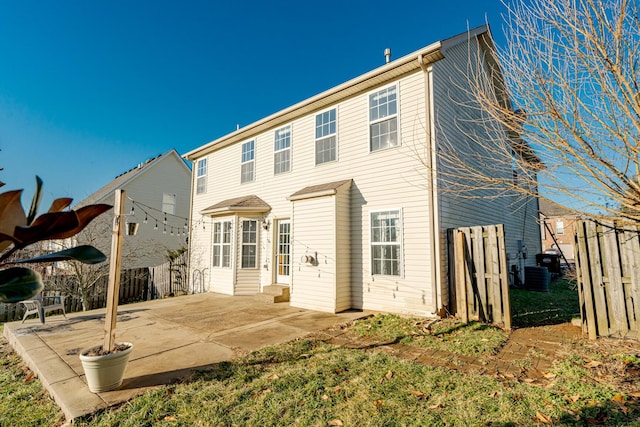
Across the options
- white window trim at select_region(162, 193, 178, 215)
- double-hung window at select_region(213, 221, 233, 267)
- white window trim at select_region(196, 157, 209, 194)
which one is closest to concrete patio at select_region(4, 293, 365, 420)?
double-hung window at select_region(213, 221, 233, 267)

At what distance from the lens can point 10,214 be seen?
856 millimetres

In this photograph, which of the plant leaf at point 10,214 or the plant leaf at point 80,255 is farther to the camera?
the plant leaf at point 80,255

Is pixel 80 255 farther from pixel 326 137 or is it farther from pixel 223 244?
pixel 223 244

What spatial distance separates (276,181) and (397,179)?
4.37 metres

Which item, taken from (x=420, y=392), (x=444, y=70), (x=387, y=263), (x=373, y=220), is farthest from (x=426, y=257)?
(x=444, y=70)

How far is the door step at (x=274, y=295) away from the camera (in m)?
9.00

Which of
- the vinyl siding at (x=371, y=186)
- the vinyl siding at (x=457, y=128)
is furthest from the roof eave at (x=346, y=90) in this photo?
the vinyl siding at (x=457, y=128)

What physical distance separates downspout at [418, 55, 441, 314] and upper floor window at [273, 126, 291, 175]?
15.0 ft

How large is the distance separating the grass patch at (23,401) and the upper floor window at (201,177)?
30.5 feet

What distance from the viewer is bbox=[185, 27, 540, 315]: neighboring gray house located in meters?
7.07

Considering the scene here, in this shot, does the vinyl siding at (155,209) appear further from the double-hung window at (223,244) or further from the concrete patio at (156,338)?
the concrete patio at (156,338)

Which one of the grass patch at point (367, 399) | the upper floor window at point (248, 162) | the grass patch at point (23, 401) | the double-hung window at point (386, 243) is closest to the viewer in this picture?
the grass patch at point (367, 399)

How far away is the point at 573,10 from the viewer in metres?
3.11

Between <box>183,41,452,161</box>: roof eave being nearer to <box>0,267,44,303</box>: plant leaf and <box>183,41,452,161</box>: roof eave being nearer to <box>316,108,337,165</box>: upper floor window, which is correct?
<box>316,108,337,165</box>: upper floor window
